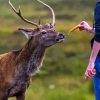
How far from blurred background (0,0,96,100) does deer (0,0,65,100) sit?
22.6 ft

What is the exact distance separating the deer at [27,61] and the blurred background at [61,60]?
689 centimetres

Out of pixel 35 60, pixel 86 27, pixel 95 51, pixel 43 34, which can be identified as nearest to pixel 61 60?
pixel 43 34

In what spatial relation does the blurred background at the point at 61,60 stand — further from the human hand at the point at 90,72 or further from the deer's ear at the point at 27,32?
the human hand at the point at 90,72

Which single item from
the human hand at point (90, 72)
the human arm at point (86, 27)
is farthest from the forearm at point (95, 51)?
the human arm at point (86, 27)

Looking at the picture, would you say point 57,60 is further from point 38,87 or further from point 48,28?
point 48,28

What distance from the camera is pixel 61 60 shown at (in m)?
29.5

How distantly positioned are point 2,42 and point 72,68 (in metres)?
9.68

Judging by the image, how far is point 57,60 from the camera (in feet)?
96.9

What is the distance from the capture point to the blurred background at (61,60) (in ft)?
62.5

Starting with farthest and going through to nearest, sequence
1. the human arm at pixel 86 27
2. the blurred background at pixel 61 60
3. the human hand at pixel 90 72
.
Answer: the blurred background at pixel 61 60
the human arm at pixel 86 27
the human hand at pixel 90 72

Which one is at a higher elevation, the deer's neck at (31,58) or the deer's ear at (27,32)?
the deer's ear at (27,32)

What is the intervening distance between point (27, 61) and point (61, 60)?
63.4 ft

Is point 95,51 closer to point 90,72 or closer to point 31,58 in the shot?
point 90,72

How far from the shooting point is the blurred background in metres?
19.0
